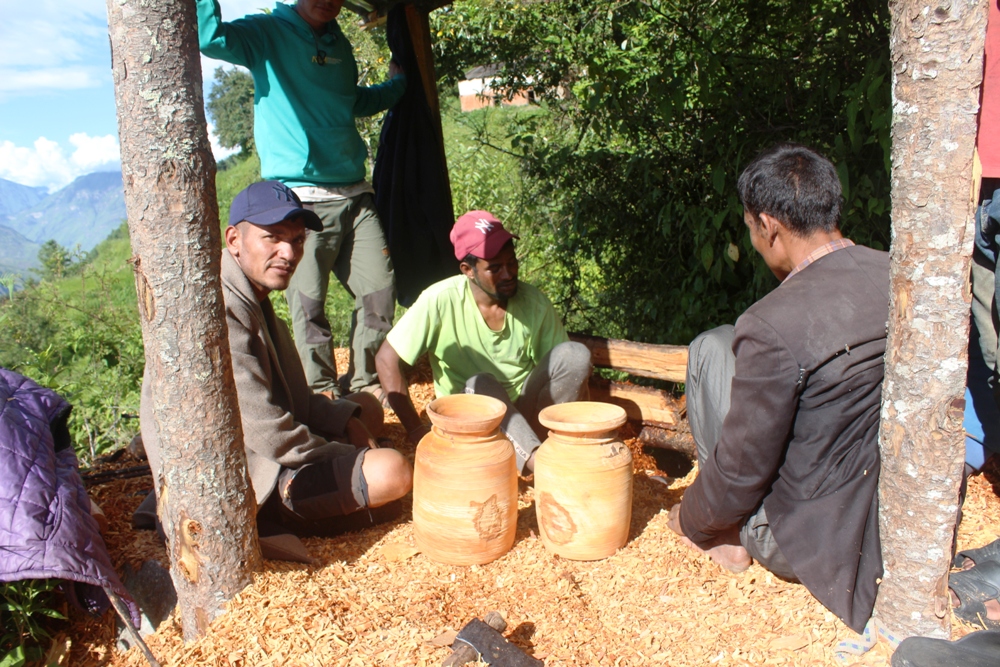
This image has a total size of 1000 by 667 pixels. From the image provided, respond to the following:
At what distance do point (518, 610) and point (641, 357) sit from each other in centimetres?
201

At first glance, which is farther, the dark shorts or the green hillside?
the green hillside

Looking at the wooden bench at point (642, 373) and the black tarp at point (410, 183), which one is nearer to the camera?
the wooden bench at point (642, 373)

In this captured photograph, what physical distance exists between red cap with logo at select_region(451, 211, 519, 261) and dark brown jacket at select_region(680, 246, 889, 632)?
5.22 feet

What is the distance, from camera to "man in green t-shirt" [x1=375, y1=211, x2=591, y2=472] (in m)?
3.62

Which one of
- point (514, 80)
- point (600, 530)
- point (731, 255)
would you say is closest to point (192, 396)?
point (600, 530)

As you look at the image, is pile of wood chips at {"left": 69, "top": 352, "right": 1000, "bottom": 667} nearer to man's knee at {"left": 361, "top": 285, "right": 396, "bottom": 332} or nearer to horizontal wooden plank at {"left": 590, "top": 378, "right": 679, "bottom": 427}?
horizontal wooden plank at {"left": 590, "top": 378, "right": 679, "bottom": 427}

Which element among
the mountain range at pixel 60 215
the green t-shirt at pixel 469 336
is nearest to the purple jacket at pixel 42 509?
the green t-shirt at pixel 469 336

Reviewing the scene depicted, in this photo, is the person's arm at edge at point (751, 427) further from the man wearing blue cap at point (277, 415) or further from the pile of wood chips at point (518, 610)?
the man wearing blue cap at point (277, 415)

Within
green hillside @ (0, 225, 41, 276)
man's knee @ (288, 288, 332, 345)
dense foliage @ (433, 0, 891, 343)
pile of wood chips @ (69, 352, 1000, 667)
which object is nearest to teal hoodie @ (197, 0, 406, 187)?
man's knee @ (288, 288, 332, 345)

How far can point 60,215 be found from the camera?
774 inches

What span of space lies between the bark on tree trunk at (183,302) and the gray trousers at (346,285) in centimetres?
185

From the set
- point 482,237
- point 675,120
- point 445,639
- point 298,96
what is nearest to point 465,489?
point 445,639

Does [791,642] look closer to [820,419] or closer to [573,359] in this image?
[820,419]

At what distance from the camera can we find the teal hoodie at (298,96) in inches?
157
